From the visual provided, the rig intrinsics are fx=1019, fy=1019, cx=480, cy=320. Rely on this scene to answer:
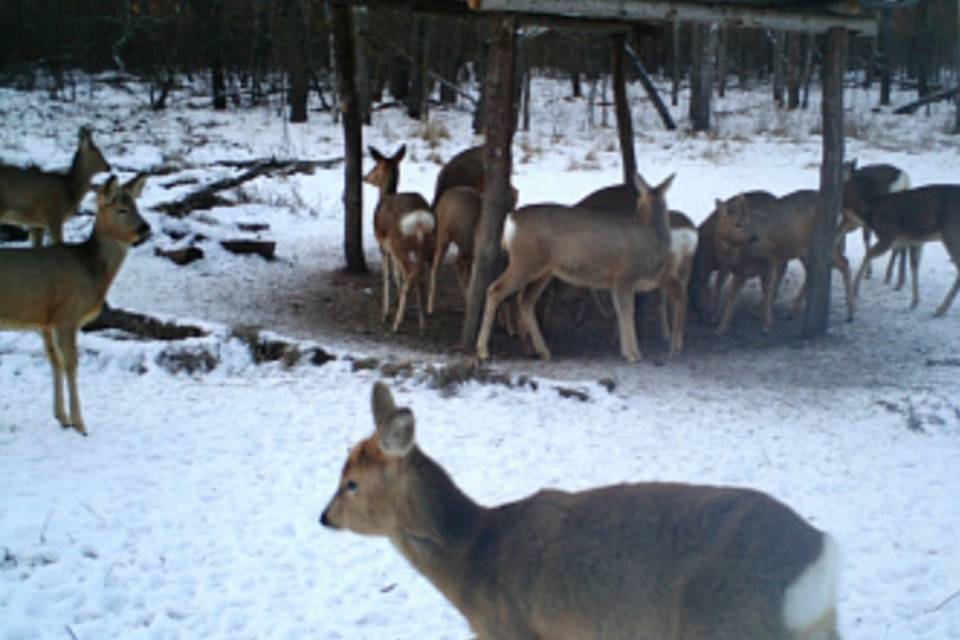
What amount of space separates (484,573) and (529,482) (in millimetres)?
2597

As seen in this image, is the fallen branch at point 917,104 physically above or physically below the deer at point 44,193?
above

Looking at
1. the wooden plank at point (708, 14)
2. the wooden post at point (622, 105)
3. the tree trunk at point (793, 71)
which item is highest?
the tree trunk at point (793, 71)

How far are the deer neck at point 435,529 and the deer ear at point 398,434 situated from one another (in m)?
0.12

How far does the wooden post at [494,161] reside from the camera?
930cm

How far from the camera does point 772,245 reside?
11.0 meters

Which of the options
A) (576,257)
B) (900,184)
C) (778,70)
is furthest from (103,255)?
(778,70)

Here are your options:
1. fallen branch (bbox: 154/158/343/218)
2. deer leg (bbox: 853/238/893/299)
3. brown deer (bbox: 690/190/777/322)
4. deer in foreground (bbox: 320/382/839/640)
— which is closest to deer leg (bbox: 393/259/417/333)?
brown deer (bbox: 690/190/777/322)

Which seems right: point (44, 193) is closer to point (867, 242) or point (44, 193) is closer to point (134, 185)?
point (134, 185)

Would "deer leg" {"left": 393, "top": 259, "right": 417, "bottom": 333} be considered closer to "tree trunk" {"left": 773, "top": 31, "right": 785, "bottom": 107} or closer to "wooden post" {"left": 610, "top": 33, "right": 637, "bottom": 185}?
"wooden post" {"left": 610, "top": 33, "right": 637, "bottom": 185}

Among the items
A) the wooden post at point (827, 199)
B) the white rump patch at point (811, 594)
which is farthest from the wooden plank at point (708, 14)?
the white rump patch at point (811, 594)

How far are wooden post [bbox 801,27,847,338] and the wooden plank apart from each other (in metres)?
0.23

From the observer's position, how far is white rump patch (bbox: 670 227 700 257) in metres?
10.1

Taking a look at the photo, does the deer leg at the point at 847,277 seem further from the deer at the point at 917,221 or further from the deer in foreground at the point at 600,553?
the deer in foreground at the point at 600,553

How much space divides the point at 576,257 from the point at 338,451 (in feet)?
12.0
